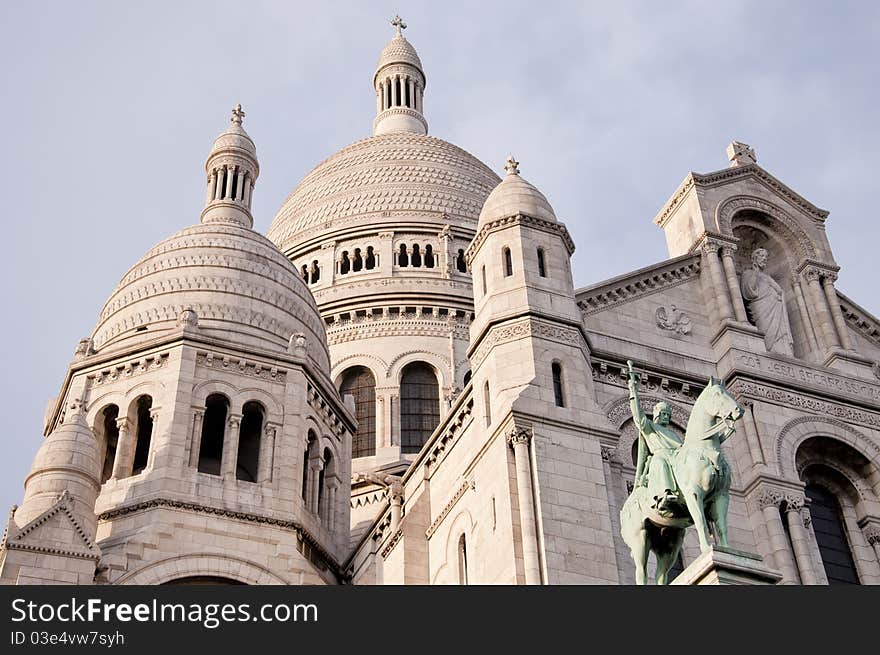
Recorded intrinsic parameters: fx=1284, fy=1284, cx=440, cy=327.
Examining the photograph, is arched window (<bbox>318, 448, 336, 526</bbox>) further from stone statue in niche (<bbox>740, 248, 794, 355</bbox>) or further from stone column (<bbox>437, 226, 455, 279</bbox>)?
stone column (<bbox>437, 226, 455, 279</bbox>)

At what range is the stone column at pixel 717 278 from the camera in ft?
94.9

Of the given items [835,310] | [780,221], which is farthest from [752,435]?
[780,221]

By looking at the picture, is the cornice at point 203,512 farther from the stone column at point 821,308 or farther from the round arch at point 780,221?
the stone column at point 821,308

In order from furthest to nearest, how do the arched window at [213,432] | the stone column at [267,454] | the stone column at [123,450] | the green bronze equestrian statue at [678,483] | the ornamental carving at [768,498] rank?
the arched window at [213,432] < the stone column at [267,454] < the stone column at [123,450] < the ornamental carving at [768,498] < the green bronze equestrian statue at [678,483]

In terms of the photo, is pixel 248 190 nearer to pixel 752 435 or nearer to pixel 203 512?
pixel 203 512

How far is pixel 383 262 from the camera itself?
49469 mm

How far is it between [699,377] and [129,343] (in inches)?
580

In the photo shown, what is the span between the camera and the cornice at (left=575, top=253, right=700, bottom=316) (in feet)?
91.1

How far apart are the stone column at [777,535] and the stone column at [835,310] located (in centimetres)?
613

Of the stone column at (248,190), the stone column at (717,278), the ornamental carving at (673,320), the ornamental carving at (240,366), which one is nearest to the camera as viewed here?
the ornamental carving at (673,320)

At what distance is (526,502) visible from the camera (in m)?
22.6

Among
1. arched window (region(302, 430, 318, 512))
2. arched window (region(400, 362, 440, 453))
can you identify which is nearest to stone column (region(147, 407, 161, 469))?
arched window (region(302, 430, 318, 512))

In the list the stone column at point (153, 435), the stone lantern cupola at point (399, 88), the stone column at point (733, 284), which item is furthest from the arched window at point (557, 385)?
the stone lantern cupola at point (399, 88)

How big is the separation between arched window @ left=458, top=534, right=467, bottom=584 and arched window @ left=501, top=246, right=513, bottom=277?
5.52m
